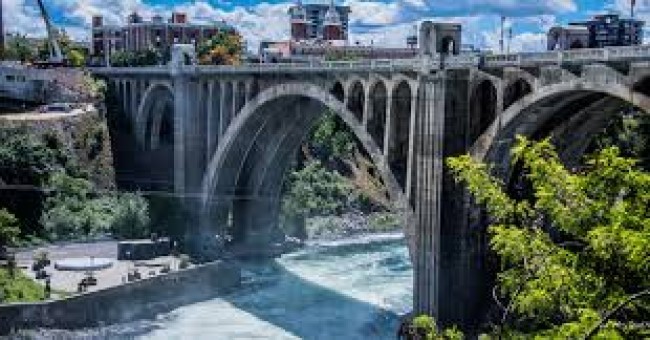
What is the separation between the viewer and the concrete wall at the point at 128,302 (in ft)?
124

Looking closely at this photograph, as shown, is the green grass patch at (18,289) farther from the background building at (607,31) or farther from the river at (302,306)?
the background building at (607,31)

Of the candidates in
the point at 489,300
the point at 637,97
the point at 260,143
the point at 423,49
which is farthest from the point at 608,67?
the point at 260,143

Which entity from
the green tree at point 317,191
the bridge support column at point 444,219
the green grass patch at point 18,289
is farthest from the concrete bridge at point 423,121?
the green grass patch at point 18,289

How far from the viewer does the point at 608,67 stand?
2539 centimetres

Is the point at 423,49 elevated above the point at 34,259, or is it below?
above

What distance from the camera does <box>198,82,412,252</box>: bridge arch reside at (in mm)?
50500

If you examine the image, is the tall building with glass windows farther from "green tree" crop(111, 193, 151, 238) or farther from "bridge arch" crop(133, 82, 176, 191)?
"green tree" crop(111, 193, 151, 238)

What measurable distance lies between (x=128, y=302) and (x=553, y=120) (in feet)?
72.4

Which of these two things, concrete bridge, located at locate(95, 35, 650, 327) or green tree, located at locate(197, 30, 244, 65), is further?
green tree, located at locate(197, 30, 244, 65)

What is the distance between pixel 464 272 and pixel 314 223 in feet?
107

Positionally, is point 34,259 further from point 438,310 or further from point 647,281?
point 647,281

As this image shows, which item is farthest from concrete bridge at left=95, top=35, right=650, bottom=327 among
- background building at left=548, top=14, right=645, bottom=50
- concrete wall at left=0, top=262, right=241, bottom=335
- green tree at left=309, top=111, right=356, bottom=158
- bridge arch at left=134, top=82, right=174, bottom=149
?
background building at left=548, top=14, right=645, bottom=50

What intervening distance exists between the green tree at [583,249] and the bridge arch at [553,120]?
15.9m

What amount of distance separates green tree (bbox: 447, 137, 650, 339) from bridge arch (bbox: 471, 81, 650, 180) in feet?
52.1
